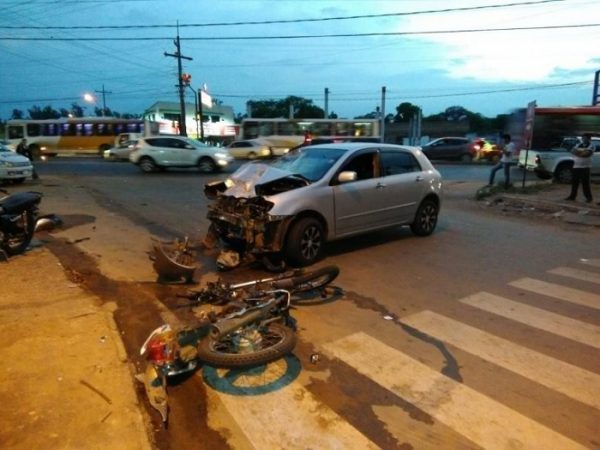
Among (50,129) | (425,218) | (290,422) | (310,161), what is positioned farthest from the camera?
(50,129)

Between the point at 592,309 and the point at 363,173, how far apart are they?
3.63 meters

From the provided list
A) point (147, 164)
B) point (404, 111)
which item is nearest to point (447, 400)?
point (147, 164)

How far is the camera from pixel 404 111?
82.2 meters

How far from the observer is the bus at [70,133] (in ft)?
129

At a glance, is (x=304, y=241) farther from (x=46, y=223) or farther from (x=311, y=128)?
(x=311, y=128)

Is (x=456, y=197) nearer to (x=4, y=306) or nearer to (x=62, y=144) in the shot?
(x=4, y=306)

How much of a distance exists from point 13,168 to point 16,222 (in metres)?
11.4

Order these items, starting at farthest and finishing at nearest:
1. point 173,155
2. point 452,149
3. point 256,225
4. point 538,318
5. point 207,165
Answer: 1. point 452,149
2. point 207,165
3. point 173,155
4. point 256,225
5. point 538,318

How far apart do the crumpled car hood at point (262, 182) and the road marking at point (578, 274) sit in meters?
3.74

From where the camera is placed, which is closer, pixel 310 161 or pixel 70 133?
pixel 310 161

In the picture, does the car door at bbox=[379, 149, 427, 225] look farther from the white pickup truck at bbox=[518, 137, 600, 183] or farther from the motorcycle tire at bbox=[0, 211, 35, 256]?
the white pickup truck at bbox=[518, 137, 600, 183]

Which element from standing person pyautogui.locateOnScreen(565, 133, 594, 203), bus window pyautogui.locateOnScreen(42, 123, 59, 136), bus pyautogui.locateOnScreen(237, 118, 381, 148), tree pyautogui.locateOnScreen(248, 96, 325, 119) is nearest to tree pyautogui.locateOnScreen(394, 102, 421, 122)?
tree pyautogui.locateOnScreen(248, 96, 325, 119)

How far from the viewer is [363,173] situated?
7598 millimetres

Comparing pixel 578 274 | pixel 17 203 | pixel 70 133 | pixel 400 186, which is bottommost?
pixel 578 274
